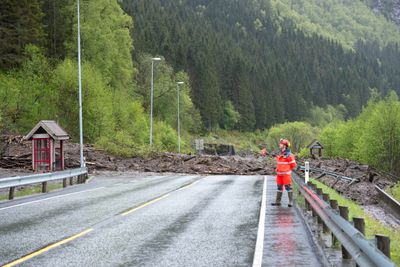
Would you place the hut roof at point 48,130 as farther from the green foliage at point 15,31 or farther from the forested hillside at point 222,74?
the forested hillside at point 222,74

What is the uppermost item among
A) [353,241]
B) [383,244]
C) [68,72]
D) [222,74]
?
[222,74]

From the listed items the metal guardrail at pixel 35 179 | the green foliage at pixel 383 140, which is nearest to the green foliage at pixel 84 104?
the metal guardrail at pixel 35 179

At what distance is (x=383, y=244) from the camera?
18.2ft

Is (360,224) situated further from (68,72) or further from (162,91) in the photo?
(162,91)

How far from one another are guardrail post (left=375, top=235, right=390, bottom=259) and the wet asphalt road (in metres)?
3.03

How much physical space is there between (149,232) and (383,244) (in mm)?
6893

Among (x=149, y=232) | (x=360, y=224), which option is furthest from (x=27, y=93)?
(x=360, y=224)

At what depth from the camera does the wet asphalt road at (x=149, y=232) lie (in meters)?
9.00

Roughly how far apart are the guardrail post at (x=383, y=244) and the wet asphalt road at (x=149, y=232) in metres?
3.03

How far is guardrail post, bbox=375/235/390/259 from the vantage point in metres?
5.49

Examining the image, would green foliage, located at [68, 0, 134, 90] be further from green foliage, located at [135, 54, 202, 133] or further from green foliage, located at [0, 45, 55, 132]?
green foliage, located at [135, 54, 202, 133]

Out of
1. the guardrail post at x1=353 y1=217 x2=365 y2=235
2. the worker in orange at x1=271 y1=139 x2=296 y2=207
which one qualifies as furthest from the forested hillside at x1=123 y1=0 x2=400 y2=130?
the guardrail post at x1=353 y1=217 x2=365 y2=235

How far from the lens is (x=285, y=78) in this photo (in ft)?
565

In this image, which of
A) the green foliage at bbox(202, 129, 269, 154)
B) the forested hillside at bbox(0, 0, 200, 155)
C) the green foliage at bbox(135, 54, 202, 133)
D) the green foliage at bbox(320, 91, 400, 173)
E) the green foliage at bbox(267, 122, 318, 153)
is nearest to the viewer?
the forested hillside at bbox(0, 0, 200, 155)
